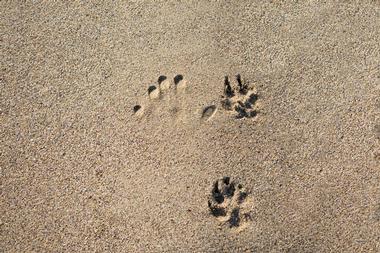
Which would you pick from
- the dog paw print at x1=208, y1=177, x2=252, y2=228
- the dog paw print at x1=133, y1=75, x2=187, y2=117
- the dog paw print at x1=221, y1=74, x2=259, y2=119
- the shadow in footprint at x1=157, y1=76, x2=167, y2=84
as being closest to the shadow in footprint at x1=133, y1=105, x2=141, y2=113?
the dog paw print at x1=133, y1=75, x2=187, y2=117

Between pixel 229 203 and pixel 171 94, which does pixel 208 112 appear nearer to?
pixel 171 94

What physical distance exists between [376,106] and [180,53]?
163cm

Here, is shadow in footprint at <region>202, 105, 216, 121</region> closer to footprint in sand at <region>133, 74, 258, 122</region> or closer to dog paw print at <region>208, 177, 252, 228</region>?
footprint in sand at <region>133, 74, 258, 122</region>

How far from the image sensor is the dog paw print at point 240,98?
3217 millimetres

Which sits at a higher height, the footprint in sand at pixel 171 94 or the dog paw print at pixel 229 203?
the footprint in sand at pixel 171 94

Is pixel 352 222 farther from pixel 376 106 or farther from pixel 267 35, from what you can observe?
pixel 267 35

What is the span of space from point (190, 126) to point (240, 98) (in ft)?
1.51

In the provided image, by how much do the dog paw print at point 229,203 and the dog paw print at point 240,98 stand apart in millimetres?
538

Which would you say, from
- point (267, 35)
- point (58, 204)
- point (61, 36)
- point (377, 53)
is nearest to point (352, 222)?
point (377, 53)

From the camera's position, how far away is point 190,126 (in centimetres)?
318

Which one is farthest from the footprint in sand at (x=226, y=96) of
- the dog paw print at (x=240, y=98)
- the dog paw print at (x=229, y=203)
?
the dog paw print at (x=229, y=203)

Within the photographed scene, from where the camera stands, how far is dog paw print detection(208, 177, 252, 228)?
3.06m

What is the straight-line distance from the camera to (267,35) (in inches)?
132

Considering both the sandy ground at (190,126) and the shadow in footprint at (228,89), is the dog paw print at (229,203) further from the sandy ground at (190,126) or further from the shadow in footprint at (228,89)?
the shadow in footprint at (228,89)
